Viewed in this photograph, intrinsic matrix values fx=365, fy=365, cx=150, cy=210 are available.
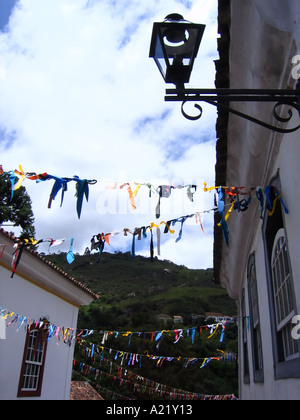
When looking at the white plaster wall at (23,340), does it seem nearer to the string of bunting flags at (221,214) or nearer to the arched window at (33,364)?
the arched window at (33,364)

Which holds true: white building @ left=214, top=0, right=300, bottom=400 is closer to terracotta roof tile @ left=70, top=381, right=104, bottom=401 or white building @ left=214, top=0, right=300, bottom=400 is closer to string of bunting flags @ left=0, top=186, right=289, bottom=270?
string of bunting flags @ left=0, top=186, right=289, bottom=270

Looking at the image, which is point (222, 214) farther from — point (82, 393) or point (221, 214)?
point (82, 393)

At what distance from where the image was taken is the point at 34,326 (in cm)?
866

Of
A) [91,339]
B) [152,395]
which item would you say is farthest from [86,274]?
[152,395]

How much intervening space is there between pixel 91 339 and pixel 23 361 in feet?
79.9

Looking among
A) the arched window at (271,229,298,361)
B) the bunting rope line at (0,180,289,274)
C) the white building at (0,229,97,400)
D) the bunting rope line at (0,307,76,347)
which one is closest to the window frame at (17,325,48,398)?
the white building at (0,229,97,400)

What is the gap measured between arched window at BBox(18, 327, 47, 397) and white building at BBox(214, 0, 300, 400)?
16.9 feet

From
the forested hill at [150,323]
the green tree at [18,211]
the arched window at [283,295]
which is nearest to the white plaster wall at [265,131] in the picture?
the arched window at [283,295]

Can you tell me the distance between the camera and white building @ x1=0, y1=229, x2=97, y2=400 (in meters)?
7.63

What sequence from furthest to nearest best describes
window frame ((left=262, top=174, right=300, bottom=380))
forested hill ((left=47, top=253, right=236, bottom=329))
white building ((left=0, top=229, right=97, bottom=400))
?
forested hill ((left=47, top=253, right=236, bottom=329))
white building ((left=0, top=229, right=97, bottom=400))
window frame ((left=262, top=174, right=300, bottom=380))

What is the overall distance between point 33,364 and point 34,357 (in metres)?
0.15

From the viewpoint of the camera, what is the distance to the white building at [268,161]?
9.93 ft

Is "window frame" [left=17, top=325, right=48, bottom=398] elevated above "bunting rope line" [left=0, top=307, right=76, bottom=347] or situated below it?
below

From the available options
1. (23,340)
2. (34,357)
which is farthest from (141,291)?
(23,340)
